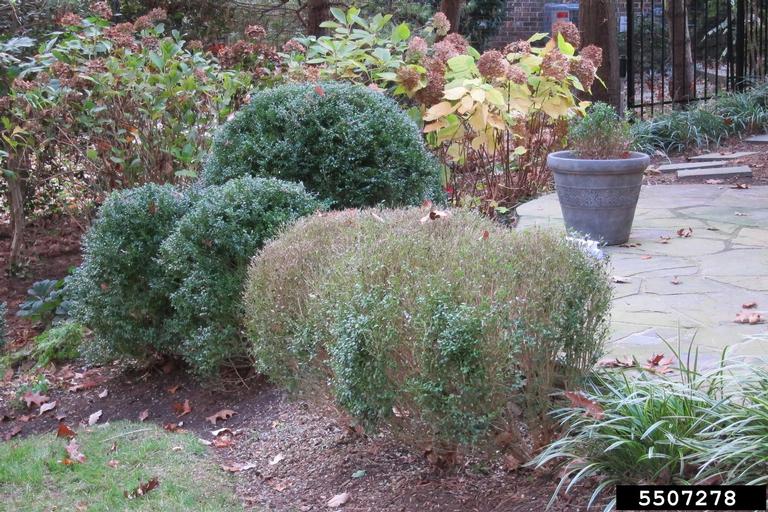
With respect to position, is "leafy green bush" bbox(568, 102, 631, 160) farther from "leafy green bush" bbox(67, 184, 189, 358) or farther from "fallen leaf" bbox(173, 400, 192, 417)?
"fallen leaf" bbox(173, 400, 192, 417)

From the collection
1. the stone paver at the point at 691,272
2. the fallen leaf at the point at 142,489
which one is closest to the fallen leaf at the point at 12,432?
the fallen leaf at the point at 142,489

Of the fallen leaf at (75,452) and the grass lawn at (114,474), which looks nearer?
the grass lawn at (114,474)

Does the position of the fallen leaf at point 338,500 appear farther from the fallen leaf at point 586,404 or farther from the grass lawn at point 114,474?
the fallen leaf at point 586,404

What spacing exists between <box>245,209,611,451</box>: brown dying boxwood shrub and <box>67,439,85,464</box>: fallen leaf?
135cm

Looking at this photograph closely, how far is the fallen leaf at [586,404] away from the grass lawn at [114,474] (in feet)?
5.04

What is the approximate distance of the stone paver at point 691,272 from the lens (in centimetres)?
412

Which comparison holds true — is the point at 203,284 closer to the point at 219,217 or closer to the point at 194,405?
the point at 219,217

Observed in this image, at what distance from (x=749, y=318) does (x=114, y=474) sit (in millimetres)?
3134

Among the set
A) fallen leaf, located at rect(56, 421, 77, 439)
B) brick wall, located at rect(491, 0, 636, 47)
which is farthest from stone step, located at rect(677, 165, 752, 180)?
brick wall, located at rect(491, 0, 636, 47)

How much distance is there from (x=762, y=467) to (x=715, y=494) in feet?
0.66

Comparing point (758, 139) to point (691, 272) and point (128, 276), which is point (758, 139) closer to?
point (691, 272)

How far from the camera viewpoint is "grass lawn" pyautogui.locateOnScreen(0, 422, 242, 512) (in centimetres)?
384

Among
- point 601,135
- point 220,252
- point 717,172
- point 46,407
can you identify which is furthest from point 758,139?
point 46,407

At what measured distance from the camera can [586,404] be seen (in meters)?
3.03
